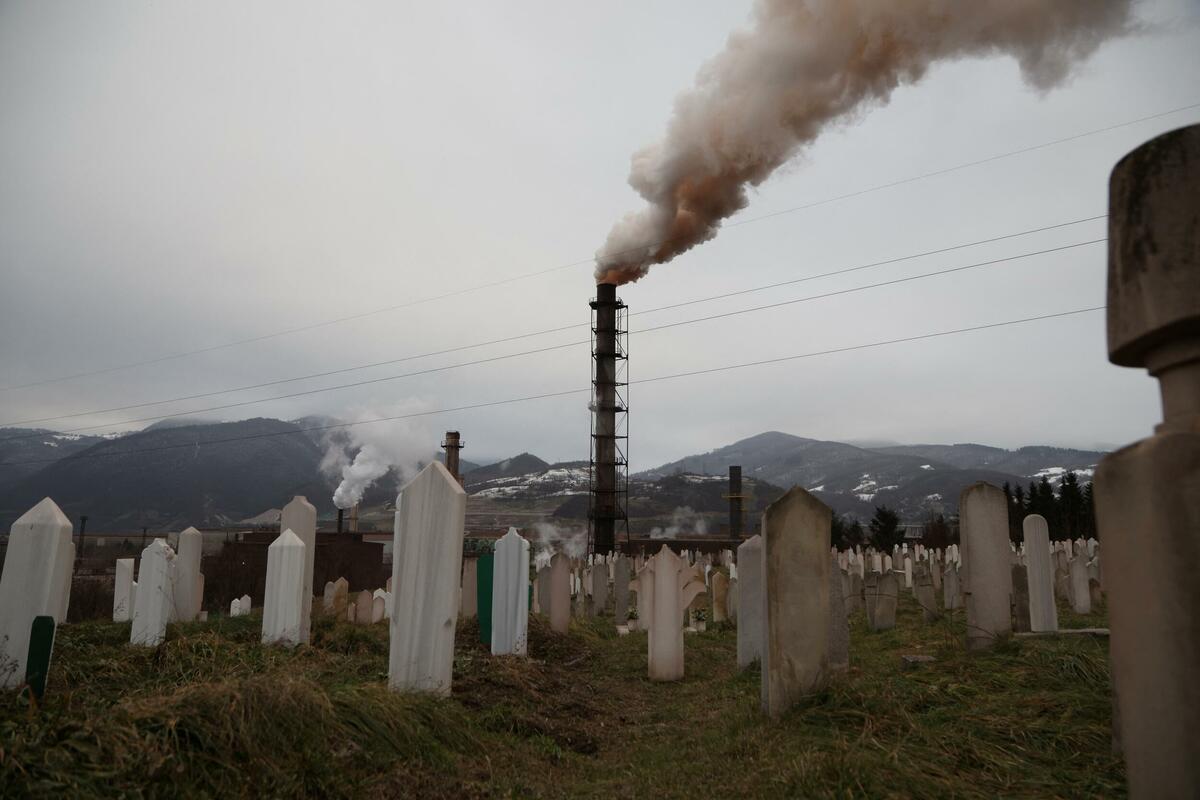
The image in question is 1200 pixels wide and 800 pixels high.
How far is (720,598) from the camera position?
15000 mm

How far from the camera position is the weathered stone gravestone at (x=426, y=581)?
562cm

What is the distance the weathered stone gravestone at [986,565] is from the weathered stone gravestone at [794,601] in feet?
10.9

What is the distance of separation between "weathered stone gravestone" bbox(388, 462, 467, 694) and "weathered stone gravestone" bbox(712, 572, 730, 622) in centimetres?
1004

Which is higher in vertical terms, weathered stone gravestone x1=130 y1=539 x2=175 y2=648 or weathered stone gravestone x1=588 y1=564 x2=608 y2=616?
weathered stone gravestone x1=130 y1=539 x2=175 y2=648

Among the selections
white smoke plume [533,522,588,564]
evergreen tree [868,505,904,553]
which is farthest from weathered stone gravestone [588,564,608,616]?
white smoke plume [533,522,588,564]

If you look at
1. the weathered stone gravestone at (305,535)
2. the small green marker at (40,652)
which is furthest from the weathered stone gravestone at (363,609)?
the small green marker at (40,652)

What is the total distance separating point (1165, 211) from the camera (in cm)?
216

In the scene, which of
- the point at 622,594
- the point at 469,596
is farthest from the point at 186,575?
the point at 622,594

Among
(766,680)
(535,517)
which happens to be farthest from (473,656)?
(535,517)

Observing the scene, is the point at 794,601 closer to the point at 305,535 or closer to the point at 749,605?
the point at 749,605

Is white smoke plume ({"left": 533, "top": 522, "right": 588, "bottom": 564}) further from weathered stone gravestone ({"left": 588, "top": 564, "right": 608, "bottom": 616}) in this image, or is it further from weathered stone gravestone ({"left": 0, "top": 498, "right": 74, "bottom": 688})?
weathered stone gravestone ({"left": 0, "top": 498, "right": 74, "bottom": 688})

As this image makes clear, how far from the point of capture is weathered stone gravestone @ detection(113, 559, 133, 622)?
39.4 feet

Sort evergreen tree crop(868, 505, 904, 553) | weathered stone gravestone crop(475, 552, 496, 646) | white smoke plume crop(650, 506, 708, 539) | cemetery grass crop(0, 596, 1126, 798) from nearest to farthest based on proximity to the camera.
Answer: cemetery grass crop(0, 596, 1126, 798) → weathered stone gravestone crop(475, 552, 496, 646) → evergreen tree crop(868, 505, 904, 553) → white smoke plume crop(650, 506, 708, 539)

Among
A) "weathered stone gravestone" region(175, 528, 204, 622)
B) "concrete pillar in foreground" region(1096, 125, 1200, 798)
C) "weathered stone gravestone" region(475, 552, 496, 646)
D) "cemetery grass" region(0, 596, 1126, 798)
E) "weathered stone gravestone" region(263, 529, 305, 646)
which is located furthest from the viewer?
"weathered stone gravestone" region(175, 528, 204, 622)
